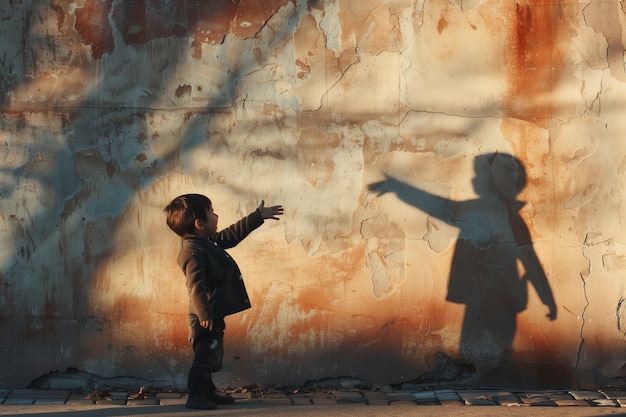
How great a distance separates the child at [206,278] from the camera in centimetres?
594

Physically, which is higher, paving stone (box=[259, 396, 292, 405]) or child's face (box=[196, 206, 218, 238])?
child's face (box=[196, 206, 218, 238])

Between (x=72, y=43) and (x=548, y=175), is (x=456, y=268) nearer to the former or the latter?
(x=548, y=175)

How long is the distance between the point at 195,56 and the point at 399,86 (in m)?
1.26

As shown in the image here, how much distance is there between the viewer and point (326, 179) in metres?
6.57

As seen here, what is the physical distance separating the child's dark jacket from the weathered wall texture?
0.55 metres

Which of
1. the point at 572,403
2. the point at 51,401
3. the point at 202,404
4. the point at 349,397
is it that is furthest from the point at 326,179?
the point at 51,401

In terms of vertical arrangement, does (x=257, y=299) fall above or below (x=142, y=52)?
below

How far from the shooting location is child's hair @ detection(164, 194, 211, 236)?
5.97 metres

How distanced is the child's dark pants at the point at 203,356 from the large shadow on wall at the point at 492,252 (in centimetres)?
139

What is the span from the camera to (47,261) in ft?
21.5

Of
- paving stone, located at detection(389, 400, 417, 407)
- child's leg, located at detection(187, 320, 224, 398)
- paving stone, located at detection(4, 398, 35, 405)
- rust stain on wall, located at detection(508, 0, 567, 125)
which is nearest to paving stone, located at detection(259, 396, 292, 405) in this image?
child's leg, located at detection(187, 320, 224, 398)

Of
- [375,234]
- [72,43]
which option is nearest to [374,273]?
[375,234]

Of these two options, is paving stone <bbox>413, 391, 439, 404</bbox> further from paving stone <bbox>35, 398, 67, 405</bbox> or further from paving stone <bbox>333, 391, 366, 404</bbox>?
paving stone <bbox>35, 398, 67, 405</bbox>

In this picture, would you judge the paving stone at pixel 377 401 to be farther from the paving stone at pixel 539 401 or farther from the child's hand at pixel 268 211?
the child's hand at pixel 268 211
